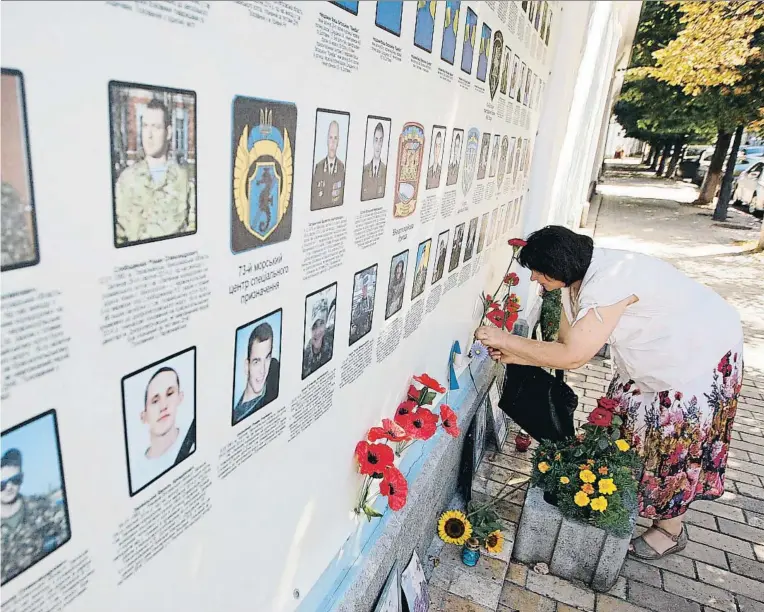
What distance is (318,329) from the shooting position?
4.61ft

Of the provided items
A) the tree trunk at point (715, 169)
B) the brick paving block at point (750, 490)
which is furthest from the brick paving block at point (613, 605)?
the tree trunk at point (715, 169)

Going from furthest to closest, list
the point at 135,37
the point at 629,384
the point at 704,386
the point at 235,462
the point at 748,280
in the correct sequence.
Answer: the point at 748,280
the point at 629,384
the point at 704,386
the point at 235,462
the point at 135,37

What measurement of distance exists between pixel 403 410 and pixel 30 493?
1.56 meters

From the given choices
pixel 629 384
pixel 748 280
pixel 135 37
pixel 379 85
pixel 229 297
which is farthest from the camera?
pixel 748 280

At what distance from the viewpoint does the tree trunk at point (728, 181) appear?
12.7 meters

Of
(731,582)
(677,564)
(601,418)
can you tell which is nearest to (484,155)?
(601,418)

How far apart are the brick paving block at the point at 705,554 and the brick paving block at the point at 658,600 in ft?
1.16

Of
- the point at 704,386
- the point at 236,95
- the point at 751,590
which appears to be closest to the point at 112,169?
the point at 236,95

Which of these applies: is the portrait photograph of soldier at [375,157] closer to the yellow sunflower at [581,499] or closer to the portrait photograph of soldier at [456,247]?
the portrait photograph of soldier at [456,247]

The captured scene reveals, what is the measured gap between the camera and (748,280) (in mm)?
8727

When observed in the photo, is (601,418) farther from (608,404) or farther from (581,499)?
(581,499)

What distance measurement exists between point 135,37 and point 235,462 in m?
0.82

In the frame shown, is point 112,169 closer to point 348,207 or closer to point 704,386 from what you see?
point 348,207

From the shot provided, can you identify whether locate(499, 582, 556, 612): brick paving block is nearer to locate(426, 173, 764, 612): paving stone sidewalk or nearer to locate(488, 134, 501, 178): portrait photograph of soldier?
locate(426, 173, 764, 612): paving stone sidewalk
